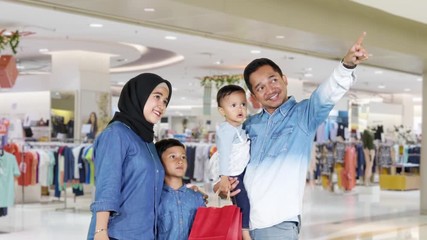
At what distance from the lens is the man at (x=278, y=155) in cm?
283

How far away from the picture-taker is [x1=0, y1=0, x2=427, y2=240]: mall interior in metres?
8.03

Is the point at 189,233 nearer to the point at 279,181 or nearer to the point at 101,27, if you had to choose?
the point at 279,181

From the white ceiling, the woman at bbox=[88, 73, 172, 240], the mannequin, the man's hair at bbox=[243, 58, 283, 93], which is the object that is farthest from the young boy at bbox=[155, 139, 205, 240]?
the mannequin

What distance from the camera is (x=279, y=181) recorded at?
2826mm

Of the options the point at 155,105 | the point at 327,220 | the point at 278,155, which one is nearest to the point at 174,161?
the point at 155,105

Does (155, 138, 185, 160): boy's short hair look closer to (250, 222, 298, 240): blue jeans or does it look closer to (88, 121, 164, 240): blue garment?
(88, 121, 164, 240): blue garment

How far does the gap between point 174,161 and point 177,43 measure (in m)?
10.4

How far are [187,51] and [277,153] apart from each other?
12.0 metres

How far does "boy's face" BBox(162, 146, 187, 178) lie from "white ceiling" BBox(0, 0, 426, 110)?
140 inches

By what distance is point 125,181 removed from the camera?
9.43 ft

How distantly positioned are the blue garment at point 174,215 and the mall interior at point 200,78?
0.65 m

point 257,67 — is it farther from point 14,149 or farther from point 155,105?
point 14,149

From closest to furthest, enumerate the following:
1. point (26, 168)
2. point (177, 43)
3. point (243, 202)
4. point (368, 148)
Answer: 1. point (243, 202)
2. point (26, 168)
3. point (177, 43)
4. point (368, 148)

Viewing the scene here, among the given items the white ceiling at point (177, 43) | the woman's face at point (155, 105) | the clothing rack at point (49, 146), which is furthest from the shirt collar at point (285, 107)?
the clothing rack at point (49, 146)
